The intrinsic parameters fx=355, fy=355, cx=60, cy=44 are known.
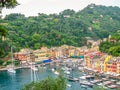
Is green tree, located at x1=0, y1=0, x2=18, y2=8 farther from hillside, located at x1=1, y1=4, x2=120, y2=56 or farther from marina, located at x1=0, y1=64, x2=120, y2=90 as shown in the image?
hillside, located at x1=1, y1=4, x2=120, y2=56

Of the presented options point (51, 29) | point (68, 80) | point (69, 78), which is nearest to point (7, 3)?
point (68, 80)

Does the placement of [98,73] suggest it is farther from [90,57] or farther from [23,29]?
[23,29]

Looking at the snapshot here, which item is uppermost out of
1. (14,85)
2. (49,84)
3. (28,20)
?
(28,20)

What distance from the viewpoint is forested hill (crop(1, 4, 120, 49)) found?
38013 mm

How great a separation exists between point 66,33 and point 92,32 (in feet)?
16.9

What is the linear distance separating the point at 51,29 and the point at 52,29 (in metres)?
0.15

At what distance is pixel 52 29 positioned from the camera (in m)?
42.3

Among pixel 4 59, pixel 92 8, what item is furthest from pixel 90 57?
pixel 92 8

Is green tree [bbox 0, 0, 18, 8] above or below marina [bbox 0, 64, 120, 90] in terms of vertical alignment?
above

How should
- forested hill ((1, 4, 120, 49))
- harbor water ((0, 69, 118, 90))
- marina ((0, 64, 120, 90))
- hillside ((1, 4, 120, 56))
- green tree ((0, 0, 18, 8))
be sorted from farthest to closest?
forested hill ((1, 4, 120, 49)), hillside ((1, 4, 120, 56)), harbor water ((0, 69, 118, 90)), marina ((0, 64, 120, 90)), green tree ((0, 0, 18, 8))

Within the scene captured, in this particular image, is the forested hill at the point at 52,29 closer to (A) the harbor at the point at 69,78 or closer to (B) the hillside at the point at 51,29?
(B) the hillside at the point at 51,29

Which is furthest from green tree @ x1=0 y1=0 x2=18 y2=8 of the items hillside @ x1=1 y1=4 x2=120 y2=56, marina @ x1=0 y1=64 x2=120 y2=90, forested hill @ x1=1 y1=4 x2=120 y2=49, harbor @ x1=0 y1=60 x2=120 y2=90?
forested hill @ x1=1 y1=4 x2=120 y2=49

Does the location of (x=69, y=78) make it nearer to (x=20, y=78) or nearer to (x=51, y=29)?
(x=20, y=78)

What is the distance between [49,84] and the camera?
23.3ft
